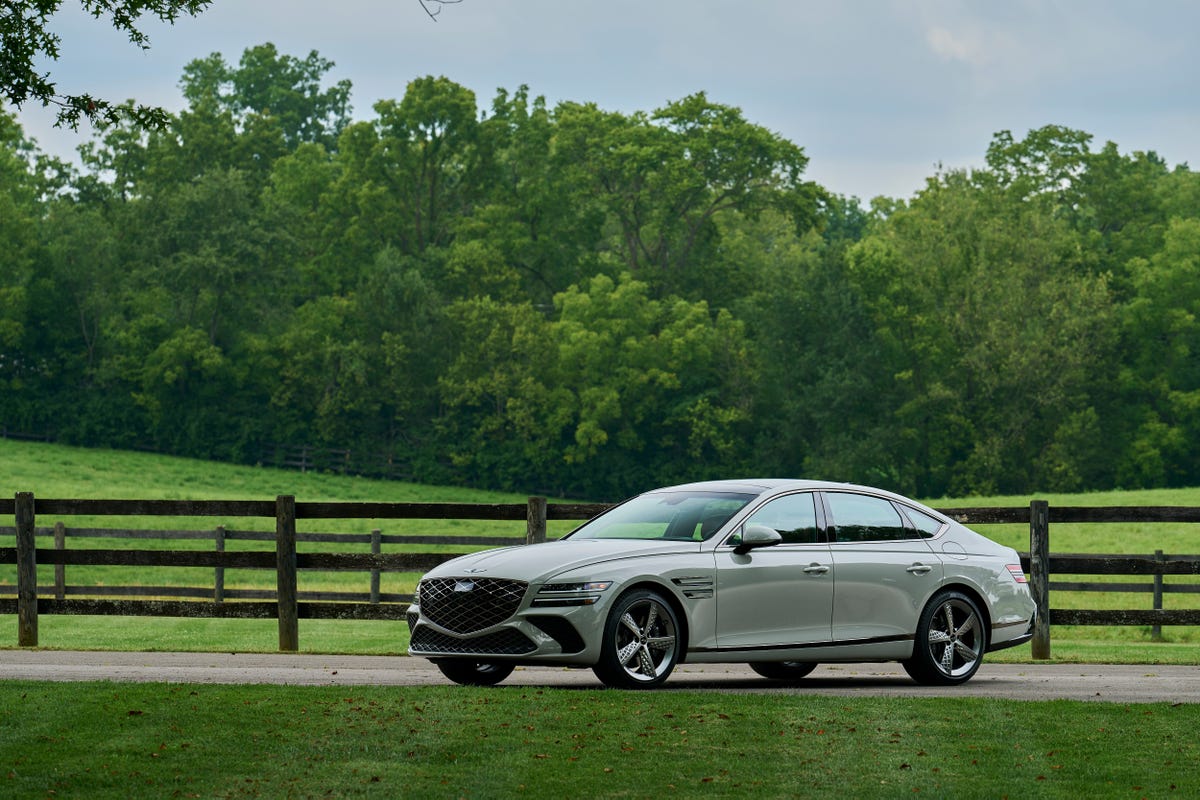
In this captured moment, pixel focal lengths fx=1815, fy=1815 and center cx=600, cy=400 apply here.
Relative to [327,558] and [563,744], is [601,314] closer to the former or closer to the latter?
[327,558]

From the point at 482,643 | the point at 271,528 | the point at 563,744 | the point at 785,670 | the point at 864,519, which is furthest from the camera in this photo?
the point at 271,528

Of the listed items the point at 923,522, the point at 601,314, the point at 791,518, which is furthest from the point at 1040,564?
the point at 601,314

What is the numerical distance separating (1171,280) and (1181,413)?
18.4 feet

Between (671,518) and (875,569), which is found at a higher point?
(671,518)

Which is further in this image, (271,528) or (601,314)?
(601,314)

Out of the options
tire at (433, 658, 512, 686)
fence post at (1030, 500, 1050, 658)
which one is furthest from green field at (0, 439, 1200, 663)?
tire at (433, 658, 512, 686)

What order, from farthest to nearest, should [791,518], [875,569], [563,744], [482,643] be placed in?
1. [875,569]
2. [791,518]
3. [482,643]
4. [563,744]

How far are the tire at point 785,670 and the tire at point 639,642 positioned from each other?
218cm

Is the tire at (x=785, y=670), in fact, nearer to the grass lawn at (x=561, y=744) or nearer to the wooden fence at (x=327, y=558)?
the wooden fence at (x=327, y=558)

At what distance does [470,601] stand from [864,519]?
3328mm

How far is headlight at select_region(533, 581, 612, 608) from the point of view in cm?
1248

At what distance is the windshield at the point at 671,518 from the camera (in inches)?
527

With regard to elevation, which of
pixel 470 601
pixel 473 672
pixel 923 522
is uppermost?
pixel 923 522

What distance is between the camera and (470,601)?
42.0ft
